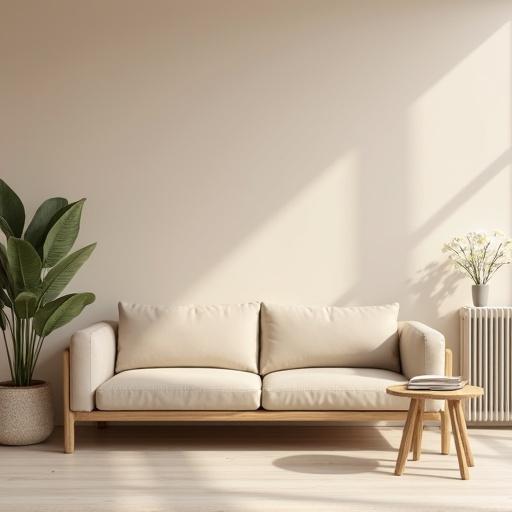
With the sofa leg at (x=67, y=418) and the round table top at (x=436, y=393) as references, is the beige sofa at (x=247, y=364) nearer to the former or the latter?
the sofa leg at (x=67, y=418)

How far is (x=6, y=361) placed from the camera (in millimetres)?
5035

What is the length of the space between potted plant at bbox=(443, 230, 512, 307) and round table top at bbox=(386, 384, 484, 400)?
1.16 metres

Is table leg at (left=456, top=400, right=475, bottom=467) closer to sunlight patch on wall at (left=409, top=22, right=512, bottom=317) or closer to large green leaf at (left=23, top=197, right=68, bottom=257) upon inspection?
sunlight patch on wall at (left=409, top=22, right=512, bottom=317)

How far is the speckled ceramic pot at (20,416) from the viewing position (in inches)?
174

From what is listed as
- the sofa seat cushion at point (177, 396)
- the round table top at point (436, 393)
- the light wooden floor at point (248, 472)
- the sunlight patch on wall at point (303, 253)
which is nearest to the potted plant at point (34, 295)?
the light wooden floor at point (248, 472)

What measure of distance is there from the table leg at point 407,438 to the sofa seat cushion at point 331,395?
0.32 metres

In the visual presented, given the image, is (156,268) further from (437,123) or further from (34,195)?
(437,123)

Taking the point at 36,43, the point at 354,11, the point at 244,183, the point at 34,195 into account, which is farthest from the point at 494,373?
the point at 36,43

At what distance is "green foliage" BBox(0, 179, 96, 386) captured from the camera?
4.30 meters

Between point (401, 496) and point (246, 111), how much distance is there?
2637 mm

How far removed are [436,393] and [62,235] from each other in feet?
7.21

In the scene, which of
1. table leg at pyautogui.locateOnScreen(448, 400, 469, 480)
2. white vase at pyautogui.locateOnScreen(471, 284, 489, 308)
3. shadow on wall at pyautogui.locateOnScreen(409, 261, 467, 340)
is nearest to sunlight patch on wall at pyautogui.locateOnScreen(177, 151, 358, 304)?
shadow on wall at pyautogui.locateOnScreen(409, 261, 467, 340)

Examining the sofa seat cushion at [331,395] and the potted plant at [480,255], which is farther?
the potted plant at [480,255]

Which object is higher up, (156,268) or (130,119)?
(130,119)
